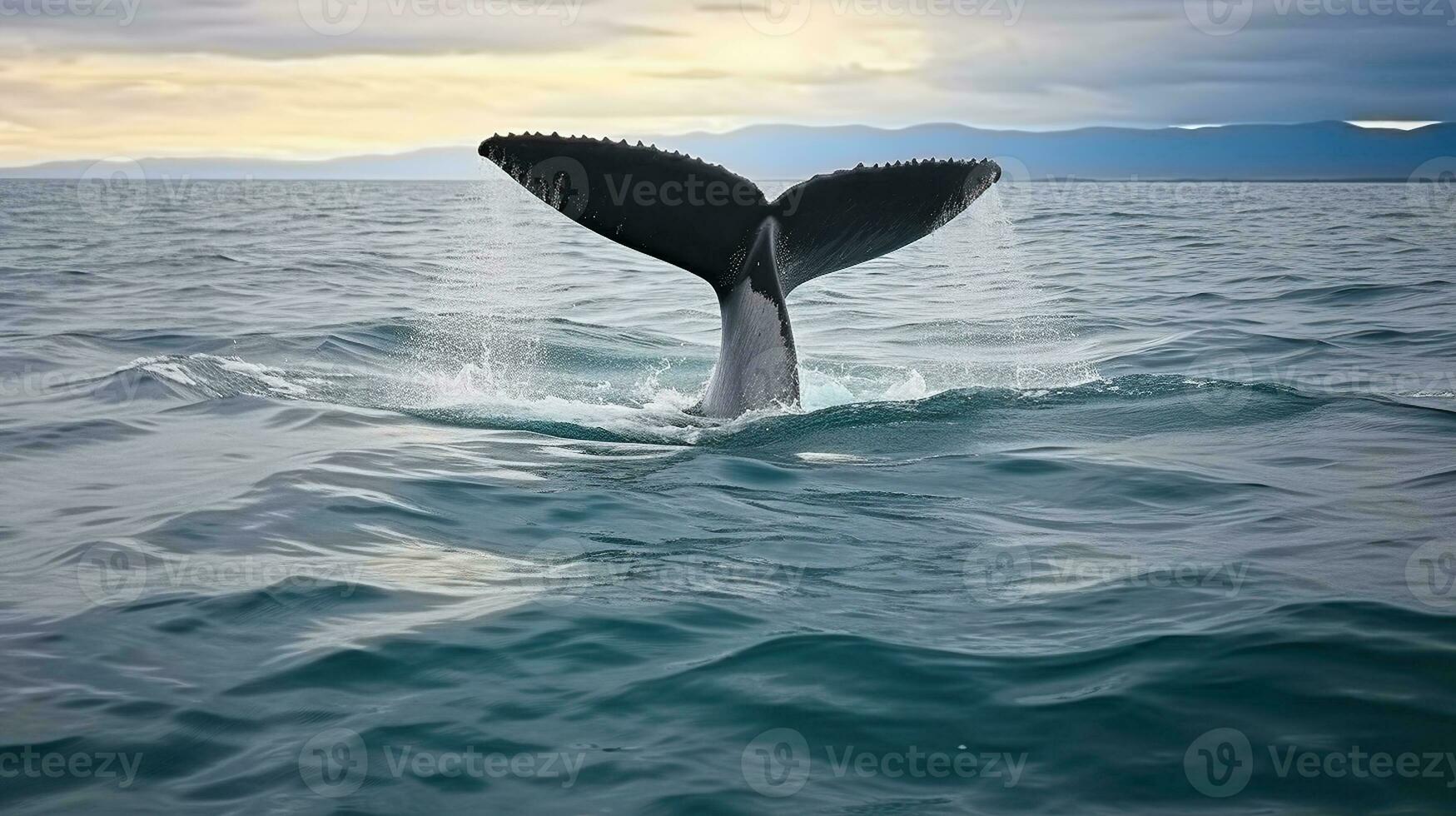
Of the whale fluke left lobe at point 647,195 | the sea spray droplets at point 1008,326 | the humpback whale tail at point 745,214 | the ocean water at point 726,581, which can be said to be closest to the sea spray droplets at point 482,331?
the ocean water at point 726,581

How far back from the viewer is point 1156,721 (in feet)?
14.9

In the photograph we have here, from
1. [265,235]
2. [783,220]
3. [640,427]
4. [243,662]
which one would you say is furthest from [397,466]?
[265,235]

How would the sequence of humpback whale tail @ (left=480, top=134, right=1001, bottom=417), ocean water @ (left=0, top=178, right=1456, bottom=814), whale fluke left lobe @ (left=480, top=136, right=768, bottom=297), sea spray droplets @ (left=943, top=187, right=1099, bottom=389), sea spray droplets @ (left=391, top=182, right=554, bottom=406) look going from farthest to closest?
sea spray droplets @ (left=943, top=187, right=1099, bottom=389) → sea spray droplets @ (left=391, top=182, right=554, bottom=406) → humpback whale tail @ (left=480, top=134, right=1001, bottom=417) → whale fluke left lobe @ (left=480, top=136, right=768, bottom=297) → ocean water @ (left=0, top=178, right=1456, bottom=814)

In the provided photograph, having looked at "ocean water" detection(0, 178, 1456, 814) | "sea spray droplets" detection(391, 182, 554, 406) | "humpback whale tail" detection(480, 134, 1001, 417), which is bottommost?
"ocean water" detection(0, 178, 1456, 814)

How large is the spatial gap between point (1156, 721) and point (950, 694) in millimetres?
701

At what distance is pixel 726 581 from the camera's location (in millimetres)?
6152

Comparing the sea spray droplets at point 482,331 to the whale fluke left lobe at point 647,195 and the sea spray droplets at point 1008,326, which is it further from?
the sea spray droplets at point 1008,326

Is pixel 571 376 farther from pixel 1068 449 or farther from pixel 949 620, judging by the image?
pixel 949 620

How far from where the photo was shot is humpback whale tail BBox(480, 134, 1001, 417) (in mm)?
7586

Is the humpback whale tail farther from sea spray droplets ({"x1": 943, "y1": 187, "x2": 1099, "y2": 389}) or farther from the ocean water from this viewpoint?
sea spray droplets ({"x1": 943, "y1": 187, "x2": 1099, "y2": 389})

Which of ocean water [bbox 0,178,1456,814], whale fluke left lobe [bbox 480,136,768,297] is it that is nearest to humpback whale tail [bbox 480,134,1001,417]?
whale fluke left lobe [bbox 480,136,768,297]

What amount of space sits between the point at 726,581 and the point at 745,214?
310 cm

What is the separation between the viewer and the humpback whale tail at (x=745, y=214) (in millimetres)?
7586

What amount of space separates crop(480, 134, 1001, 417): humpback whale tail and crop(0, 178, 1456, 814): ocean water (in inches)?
14.8
